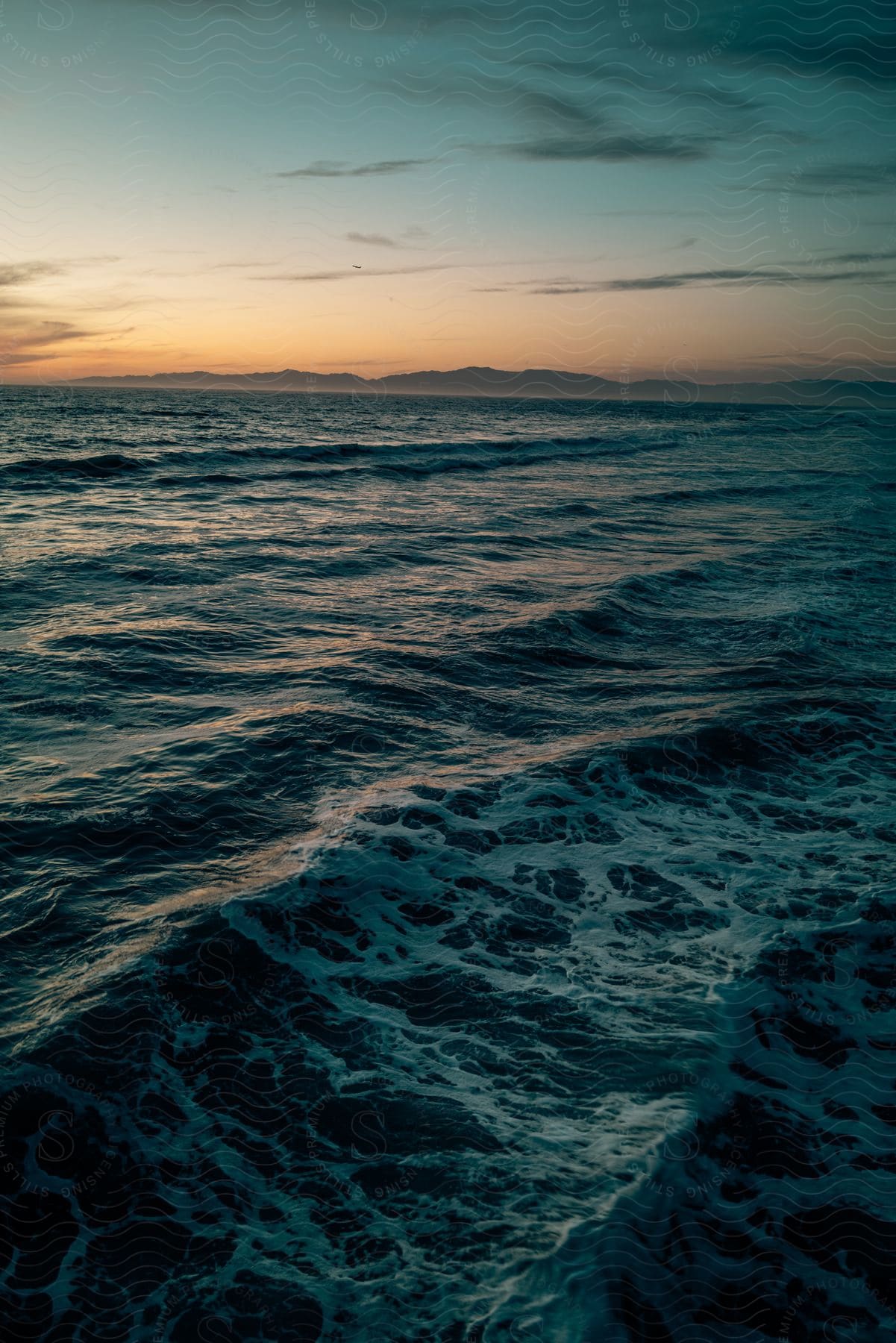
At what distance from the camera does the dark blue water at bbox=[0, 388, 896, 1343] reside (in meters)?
3.55

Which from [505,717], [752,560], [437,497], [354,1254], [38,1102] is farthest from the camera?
[437,497]

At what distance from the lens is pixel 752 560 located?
749 inches

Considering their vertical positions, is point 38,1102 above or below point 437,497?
below

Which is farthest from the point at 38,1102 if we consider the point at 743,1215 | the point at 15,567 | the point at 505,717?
the point at 15,567

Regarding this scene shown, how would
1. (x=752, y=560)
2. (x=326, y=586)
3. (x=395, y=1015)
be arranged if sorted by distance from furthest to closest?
(x=752, y=560)
(x=326, y=586)
(x=395, y=1015)

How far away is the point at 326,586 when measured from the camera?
634 inches

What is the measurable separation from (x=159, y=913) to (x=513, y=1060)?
9.61ft

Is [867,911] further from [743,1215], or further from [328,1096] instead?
[328,1096]

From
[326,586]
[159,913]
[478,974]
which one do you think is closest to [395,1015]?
[478,974]

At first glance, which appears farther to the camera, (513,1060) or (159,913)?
(159,913)

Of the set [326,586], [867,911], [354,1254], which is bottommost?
[354,1254]

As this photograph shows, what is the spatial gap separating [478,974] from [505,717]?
464 cm

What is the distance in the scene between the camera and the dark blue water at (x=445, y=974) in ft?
11.6

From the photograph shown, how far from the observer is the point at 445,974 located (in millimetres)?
5500
